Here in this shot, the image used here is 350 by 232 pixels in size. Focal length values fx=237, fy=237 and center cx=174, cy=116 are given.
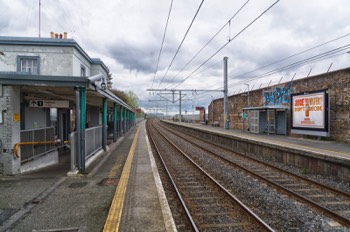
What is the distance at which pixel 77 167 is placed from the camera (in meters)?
8.58

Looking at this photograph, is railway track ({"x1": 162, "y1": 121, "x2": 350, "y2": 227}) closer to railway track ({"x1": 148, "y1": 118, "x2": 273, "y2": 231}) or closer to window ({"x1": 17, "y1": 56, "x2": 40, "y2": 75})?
railway track ({"x1": 148, "y1": 118, "x2": 273, "y2": 231})

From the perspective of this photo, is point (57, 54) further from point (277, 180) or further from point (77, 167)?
point (277, 180)

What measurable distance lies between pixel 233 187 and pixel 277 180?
196cm

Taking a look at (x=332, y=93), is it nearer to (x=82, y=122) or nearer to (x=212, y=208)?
(x=212, y=208)

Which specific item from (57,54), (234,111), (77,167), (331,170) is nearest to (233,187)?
(331,170)

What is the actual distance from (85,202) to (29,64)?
1575cm

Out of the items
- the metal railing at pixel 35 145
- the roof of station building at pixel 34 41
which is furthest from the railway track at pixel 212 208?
the roof of station building at pixel 34 41

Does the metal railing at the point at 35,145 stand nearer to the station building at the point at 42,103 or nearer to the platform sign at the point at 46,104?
the station building at the point at 42,103

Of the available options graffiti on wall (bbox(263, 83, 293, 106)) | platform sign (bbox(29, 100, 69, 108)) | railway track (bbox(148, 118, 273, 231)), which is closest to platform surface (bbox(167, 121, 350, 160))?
railway track (bbox(148, 118, 273, 231))

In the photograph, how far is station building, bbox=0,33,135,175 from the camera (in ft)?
26.0

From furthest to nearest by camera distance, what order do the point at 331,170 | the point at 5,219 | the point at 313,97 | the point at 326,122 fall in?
the point at 313,97, the point at 326,122, the point at 331,170, the point at 5,219

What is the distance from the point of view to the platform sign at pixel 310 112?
1523cm

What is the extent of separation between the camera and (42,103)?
32.4 feet

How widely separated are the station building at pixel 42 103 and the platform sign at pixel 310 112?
13319 millimetres
